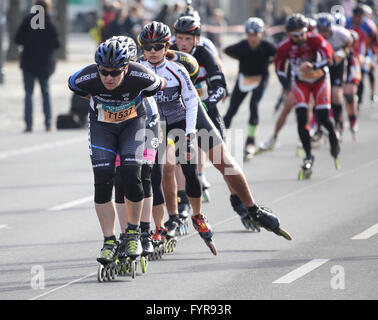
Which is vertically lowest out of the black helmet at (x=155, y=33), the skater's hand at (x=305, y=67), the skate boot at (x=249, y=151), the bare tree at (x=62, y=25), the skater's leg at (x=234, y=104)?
the bare tree at (x=62, y=25)

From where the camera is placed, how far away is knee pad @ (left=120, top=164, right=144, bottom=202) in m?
8.42

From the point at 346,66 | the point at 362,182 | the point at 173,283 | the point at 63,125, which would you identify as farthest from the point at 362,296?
the point at 63,125

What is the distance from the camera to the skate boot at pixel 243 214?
10344mm

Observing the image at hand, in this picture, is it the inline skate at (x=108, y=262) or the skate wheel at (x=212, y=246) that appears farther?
the skate wheel at (x=212, y=246)

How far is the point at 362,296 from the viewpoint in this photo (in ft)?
25.3

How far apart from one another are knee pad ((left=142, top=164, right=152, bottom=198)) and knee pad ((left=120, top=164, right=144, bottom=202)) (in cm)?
18

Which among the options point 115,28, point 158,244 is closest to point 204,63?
point 158,244

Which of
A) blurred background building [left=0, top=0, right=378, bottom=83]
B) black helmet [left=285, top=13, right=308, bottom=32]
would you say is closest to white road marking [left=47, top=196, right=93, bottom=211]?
black helmet [left=285, top=13, right=308, bottom=32]

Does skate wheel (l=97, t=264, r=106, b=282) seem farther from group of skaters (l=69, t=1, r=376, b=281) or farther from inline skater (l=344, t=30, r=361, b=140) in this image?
inline skater (l=344, t=30, r=361, b=140)

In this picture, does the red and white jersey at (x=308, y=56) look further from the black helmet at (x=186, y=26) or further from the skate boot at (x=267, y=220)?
the skate boot at (x=267, y=220)

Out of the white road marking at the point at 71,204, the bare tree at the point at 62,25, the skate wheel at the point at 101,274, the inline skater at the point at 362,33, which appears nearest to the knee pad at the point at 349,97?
the inline skater at the point at 362,33

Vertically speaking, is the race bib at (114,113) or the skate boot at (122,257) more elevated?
the race bib at (114,113)

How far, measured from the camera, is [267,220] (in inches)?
385

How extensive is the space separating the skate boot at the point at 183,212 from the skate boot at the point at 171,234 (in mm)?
387
